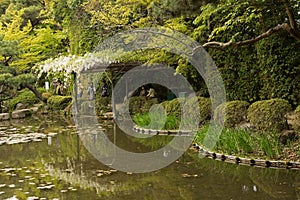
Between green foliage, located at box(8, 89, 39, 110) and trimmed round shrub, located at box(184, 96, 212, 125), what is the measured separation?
13.1 meters

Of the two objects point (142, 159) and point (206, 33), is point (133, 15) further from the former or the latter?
point (142, 159)

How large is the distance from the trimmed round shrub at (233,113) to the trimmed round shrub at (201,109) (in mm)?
1105

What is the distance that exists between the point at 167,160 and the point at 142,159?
52 centimetres

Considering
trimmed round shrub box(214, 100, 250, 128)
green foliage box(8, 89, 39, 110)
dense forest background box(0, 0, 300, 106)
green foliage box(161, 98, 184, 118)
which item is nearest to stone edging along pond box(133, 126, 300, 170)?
trimmed round shrub box(214, 100, 250, 128)

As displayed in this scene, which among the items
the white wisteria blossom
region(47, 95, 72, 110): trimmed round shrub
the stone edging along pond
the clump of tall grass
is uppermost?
the white wisteria blossom

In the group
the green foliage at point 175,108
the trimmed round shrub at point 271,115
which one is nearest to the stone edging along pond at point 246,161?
the trimmed round shrub at point 271,115

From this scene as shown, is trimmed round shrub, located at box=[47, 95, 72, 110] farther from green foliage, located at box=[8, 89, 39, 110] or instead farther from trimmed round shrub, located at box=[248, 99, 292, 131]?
trimmed round shrub, located at box=[248, 99, 292, 131]

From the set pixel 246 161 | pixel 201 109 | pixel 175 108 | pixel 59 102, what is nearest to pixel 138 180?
pixel 246 161

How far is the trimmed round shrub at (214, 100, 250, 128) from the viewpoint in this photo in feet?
29.3

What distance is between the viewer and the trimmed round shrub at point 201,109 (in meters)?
10.4

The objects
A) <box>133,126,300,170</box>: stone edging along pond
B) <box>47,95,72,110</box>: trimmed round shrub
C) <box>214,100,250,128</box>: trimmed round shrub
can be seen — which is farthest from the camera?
<box>47,95,72,110</box>: trimmed round shrub

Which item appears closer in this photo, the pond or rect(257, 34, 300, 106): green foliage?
the pond

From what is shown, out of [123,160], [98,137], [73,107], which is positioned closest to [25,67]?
[73,107]

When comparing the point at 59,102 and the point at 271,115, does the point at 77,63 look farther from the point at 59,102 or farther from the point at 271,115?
the point at 271,115
